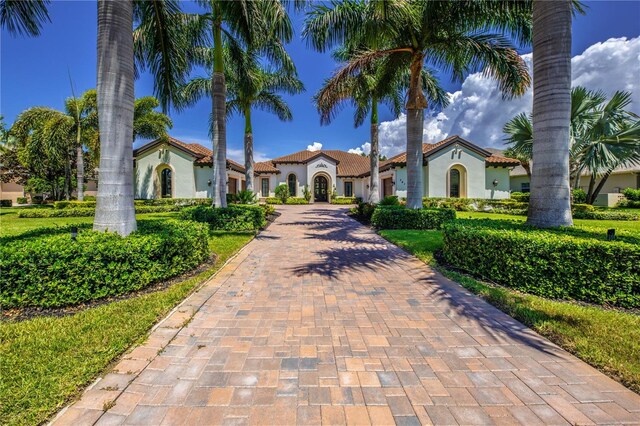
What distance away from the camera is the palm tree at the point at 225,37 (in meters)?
8.24

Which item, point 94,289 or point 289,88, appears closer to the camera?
point 94,289

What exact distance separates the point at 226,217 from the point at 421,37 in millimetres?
10334

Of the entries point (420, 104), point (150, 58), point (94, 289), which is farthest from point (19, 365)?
point (420, 104)

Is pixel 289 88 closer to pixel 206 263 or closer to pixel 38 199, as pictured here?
pixel 206 263

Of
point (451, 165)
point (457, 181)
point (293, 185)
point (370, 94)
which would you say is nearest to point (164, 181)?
point (293, 185)

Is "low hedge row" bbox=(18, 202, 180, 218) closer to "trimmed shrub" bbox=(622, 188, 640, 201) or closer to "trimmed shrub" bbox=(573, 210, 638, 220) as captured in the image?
"trimmed shrub" bbox=(573, 210, 638, 220)

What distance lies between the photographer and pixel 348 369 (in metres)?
2.89

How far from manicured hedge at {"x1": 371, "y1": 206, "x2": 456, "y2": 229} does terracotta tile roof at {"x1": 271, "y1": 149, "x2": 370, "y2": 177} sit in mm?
21108

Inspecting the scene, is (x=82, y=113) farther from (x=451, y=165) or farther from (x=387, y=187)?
(x=451, y=165)

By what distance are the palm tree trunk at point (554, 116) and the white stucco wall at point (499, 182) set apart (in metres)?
20.7

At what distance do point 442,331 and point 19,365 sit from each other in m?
4.62

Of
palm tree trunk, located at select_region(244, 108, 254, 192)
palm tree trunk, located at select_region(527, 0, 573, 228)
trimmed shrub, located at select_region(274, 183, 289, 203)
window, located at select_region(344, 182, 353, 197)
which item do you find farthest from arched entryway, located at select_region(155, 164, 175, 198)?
palm tree trunk, located at select_region(527, 0, 573, 228)

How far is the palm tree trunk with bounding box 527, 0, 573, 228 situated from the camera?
6031 millimetres

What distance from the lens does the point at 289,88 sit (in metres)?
20.4
